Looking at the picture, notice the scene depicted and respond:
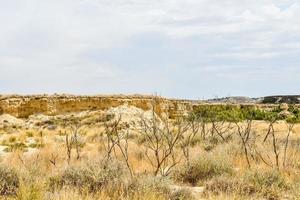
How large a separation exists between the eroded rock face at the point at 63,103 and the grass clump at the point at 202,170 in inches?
1167

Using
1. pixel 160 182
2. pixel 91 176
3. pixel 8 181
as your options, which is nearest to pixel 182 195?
pixel 160 182

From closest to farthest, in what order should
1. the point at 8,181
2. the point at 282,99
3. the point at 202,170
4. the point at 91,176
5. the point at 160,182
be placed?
the point at 160,182 < the point at 8,181 < the point at 91,176 < the point at 202,170 < the point at 282,99

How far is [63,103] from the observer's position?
42.3m

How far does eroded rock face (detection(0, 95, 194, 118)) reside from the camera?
4028 cm

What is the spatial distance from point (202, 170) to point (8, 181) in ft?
13.8

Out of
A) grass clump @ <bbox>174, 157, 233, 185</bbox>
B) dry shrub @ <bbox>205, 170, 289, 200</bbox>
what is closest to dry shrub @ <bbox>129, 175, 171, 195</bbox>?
dry shrub @ <bbox>205, 170, 289, 200</bbox>

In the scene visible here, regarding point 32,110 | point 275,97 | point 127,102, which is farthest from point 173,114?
point 275,97

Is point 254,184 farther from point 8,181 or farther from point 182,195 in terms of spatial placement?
point 8,181

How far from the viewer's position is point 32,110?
41000 millimetres

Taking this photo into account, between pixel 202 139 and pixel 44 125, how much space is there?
1958cm

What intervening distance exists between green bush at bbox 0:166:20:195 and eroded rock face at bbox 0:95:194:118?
30.2 metres

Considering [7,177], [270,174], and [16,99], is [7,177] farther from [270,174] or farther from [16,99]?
[16,99]

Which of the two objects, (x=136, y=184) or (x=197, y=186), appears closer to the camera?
(x=136, y=184)

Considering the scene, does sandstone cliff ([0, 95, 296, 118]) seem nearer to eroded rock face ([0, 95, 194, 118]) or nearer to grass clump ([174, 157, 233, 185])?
eroded rock face ([0, 95, 194, 118])
